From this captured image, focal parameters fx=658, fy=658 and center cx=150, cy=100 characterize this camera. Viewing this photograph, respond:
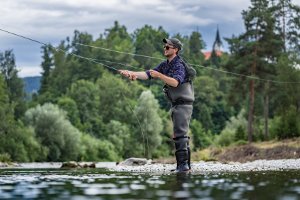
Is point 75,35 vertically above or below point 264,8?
above

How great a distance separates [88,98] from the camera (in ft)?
444

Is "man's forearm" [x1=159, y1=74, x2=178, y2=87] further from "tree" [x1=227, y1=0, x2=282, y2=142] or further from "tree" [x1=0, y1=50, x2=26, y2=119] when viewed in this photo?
"tree" [x1=0, y1=50, x2=26, y2=119]

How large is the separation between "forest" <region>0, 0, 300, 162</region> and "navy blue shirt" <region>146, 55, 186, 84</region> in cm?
109

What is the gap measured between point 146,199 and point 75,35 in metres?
182

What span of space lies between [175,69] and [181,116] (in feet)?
2.63

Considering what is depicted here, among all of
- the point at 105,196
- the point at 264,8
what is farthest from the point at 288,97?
the point at 105,196

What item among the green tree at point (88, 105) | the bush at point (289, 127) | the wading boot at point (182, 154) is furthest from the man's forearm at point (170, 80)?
the green tree at point (88, 105)

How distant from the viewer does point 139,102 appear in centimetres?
11181

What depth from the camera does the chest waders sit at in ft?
35.6

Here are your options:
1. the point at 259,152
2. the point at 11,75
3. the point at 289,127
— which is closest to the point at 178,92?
the point at 259,152

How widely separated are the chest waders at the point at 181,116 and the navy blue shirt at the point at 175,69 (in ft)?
0.68

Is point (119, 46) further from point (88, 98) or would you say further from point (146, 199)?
point (146, 199)

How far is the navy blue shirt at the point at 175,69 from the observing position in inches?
431

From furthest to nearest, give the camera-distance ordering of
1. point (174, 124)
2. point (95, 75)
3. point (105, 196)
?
point (95, 75) < point (174, 124) < point (105, 196)
